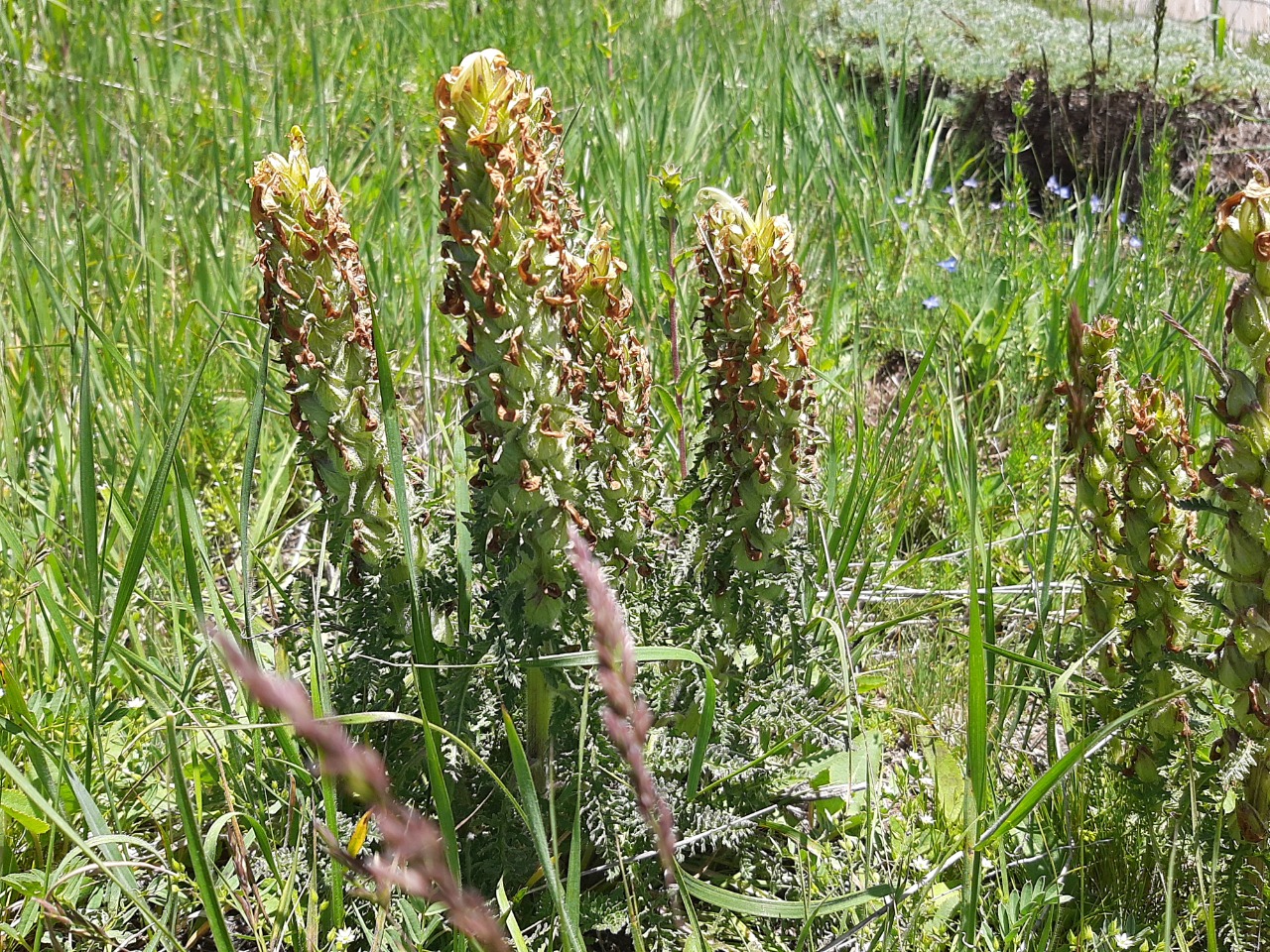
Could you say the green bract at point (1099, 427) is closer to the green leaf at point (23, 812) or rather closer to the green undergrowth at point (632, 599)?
the green undergrowth at point (632, 599)

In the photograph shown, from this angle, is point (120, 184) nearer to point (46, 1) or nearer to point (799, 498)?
point (46, 1)

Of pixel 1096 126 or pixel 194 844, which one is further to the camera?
pixel 1096 126

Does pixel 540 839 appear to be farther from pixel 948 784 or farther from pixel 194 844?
pixel 948 784

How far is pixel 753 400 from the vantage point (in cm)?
164

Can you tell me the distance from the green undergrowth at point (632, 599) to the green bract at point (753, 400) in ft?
0.29

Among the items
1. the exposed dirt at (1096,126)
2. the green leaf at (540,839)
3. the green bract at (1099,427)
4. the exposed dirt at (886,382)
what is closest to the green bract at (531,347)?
the green leaf at (540,839)

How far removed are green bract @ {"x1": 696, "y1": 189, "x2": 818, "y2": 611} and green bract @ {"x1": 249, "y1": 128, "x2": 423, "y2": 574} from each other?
49 centimetres

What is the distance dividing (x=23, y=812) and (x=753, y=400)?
1.34 metres

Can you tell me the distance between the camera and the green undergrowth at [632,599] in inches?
65.6

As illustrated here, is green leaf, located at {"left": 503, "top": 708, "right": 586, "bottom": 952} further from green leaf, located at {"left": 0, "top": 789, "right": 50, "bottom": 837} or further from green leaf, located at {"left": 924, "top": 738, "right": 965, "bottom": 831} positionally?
green leaf, located at {"left": 0, "top": 789, "right": 50, "bottom": 837}

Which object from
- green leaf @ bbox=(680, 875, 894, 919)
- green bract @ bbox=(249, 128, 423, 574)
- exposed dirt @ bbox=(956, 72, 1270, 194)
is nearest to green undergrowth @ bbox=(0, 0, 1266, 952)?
green leaf @ bbox=(680, 875, 894, 919)

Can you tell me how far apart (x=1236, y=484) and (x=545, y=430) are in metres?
0.92

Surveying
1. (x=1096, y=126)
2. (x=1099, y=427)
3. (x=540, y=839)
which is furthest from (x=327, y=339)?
(x=1096, y=126)

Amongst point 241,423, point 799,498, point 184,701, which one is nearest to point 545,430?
point 799,498
